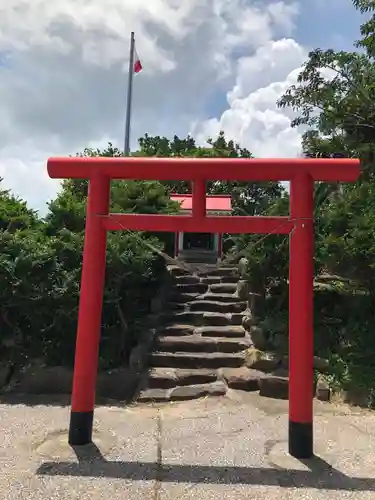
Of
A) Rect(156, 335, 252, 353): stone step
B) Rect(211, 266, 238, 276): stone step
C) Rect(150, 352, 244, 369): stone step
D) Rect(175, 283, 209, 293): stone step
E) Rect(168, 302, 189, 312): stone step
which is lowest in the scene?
Rect(150, 352, 244, 369): stone step

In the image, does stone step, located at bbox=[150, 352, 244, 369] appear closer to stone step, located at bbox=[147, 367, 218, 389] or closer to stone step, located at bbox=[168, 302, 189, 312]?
stone step, located at bbox=[147, 367, 218, 389]

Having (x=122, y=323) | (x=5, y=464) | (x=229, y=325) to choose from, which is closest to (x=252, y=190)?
(x=229, y=325)

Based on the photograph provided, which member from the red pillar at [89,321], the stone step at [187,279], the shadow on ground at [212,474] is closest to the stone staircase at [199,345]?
the stone step at [187,279]

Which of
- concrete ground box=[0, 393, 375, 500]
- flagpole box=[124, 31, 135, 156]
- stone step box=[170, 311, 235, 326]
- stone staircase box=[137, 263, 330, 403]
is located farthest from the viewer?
flagpole box=[124, 31, 135, 156]

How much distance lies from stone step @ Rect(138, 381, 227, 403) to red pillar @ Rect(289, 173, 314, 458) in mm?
1968

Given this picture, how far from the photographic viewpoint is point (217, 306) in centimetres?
850

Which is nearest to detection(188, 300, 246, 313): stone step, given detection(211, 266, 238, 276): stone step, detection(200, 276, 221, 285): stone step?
detection(200, 276, 221, 285): stone step

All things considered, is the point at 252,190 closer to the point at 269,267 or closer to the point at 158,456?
the point at 269,267

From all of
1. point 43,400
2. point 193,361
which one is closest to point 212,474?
point 43,400

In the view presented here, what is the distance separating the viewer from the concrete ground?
11.0 ft

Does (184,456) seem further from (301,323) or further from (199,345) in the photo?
(199,345)

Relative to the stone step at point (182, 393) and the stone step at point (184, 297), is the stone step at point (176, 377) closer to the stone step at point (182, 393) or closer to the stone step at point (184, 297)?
the stone step at point (182, 393)

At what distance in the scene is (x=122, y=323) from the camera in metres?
6.84

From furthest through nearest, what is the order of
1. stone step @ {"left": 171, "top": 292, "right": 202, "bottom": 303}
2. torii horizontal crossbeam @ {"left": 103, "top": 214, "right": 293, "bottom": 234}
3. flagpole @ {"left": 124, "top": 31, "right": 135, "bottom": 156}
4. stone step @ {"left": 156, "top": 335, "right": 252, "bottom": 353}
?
flagpole @ {"left": 124, "top": 31, "right": 135, "bottom": 156}
stone step @ {"left": 171, "top": 292, "right": 202, "bottom": 303}
stone step @ {"left": 156, "top": 335, "right": 252, "bottom": 353}
torii horizontal crossbeam @ {"left": 103, "top": 214, "right": 293, "bottom": 234}
